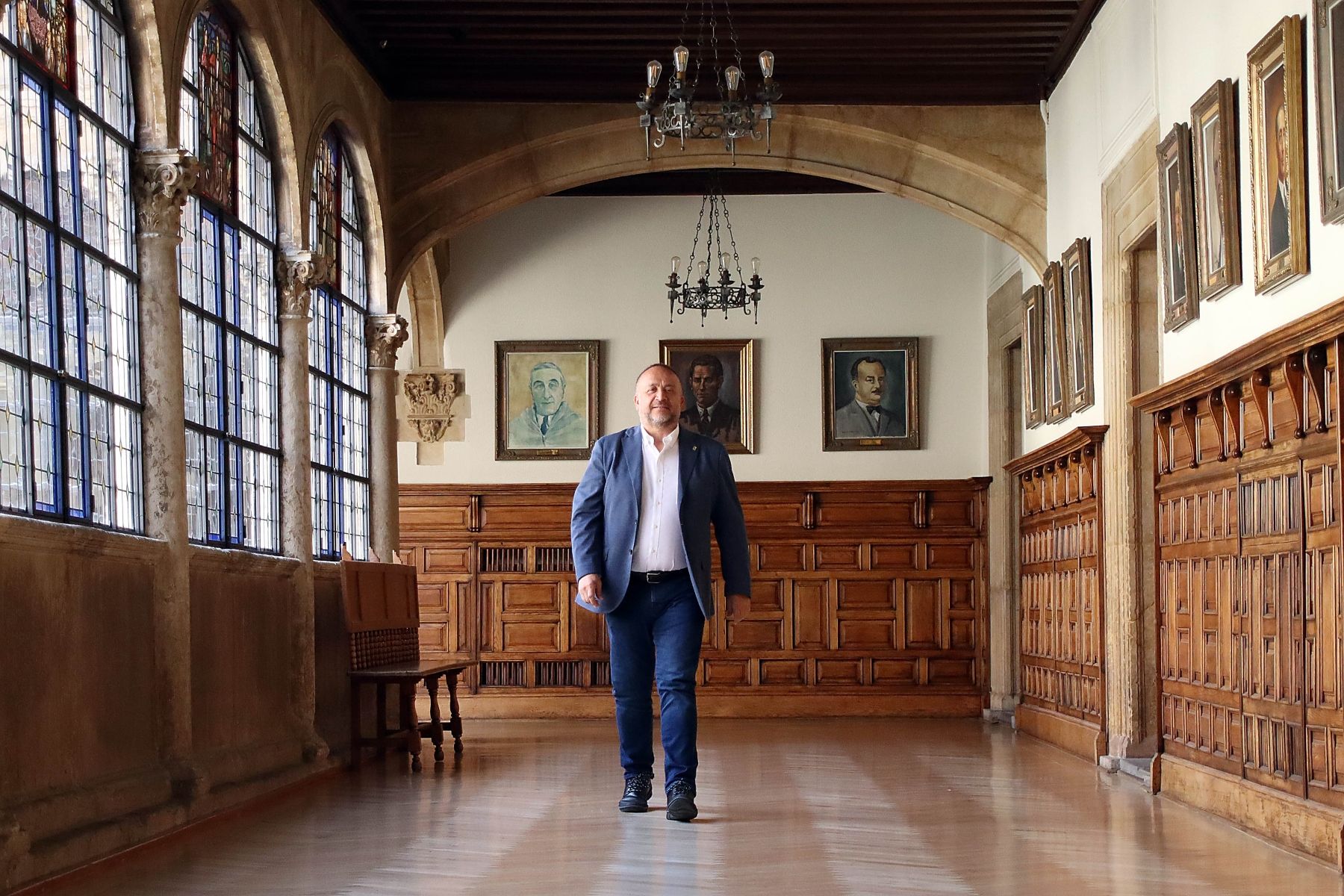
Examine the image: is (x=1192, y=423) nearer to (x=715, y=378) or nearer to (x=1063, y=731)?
(x=1063, y=731)

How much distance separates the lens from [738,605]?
6.69 m

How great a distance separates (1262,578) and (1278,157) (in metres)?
1.80

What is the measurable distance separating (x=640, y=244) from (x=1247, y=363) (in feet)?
31.4

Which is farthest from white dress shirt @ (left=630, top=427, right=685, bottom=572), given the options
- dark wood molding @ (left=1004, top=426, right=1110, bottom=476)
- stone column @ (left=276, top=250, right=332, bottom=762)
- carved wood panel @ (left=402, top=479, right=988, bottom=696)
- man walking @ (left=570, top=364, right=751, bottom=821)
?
carved wood panel @ (left=402, top=479, right=988, bottom=696)

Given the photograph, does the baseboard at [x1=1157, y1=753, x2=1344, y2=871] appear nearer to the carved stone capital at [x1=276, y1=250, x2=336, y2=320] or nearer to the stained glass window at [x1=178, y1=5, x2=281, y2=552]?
the stained glass window at [x1=178, y1=5, x2=281, y2=552]

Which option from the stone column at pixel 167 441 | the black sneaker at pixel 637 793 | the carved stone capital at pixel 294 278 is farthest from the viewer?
the carved stone capital at pixel 294 278

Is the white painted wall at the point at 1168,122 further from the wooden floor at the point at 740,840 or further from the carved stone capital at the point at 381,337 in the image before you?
the carved stone capital at the point at 381,337

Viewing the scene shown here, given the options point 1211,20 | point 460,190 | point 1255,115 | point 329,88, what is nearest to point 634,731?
point 1255,115

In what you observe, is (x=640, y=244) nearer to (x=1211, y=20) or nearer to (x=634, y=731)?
(x=1211, y=20)

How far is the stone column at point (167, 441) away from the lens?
7230mm

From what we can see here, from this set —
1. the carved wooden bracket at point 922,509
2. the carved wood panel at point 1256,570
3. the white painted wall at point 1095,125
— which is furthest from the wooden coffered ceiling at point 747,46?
the carved wooden bracket at point 922,509

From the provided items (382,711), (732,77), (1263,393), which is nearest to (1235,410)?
(1263,393)

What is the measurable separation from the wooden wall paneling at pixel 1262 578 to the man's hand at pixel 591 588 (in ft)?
9.34

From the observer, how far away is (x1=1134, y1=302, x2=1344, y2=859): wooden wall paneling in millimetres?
6195
